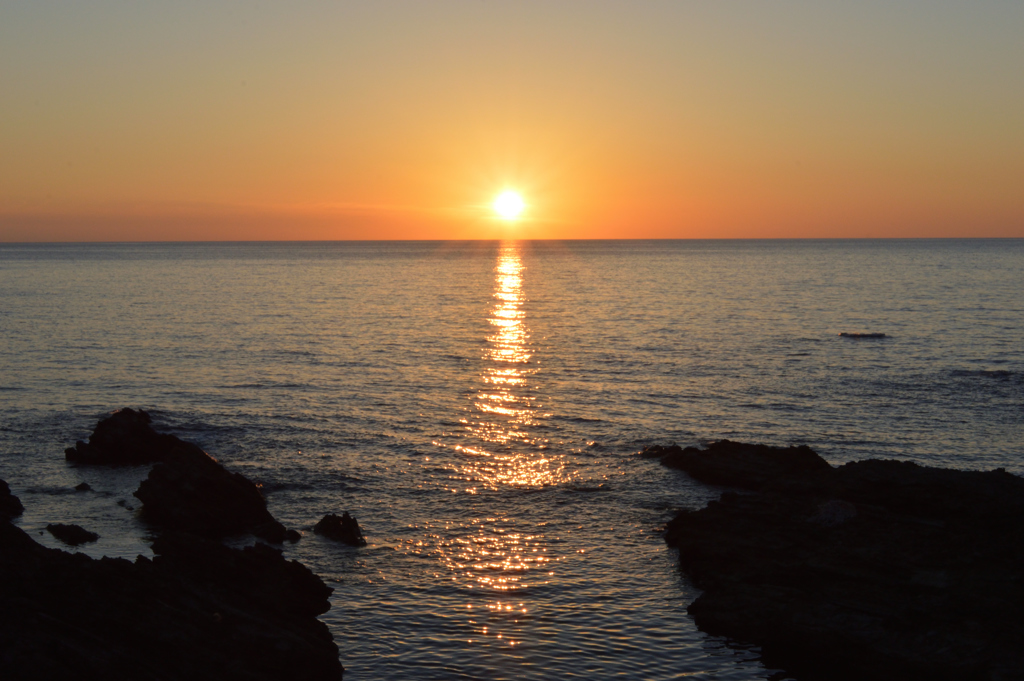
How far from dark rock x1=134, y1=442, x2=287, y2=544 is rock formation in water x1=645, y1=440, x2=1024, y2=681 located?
13.1 meters

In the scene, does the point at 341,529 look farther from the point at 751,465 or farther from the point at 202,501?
the point at 751,465

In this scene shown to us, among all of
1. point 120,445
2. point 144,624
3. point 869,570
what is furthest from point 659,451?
point 144,624

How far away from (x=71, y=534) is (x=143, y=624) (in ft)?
36.0

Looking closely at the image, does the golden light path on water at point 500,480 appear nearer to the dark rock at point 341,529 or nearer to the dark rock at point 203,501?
the dark rock at point 341,529

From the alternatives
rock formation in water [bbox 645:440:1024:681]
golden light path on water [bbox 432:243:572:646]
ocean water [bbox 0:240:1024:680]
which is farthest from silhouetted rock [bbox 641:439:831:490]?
golden light path on water [bbox 432:243:572:646]

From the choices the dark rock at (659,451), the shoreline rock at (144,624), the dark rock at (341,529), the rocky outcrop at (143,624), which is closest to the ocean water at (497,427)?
the dark rock at (341,529)

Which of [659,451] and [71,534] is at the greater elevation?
[659,451]

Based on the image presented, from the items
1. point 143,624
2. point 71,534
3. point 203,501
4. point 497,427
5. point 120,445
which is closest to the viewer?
point 143,624

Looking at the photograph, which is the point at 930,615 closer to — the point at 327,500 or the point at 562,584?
the point at 562,584

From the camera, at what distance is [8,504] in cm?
2562

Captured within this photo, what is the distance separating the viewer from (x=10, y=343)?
6688 centimetres

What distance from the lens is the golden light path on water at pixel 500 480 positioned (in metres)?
21.2

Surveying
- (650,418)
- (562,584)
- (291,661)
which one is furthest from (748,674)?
(650,418)

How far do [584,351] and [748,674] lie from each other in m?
51.0
